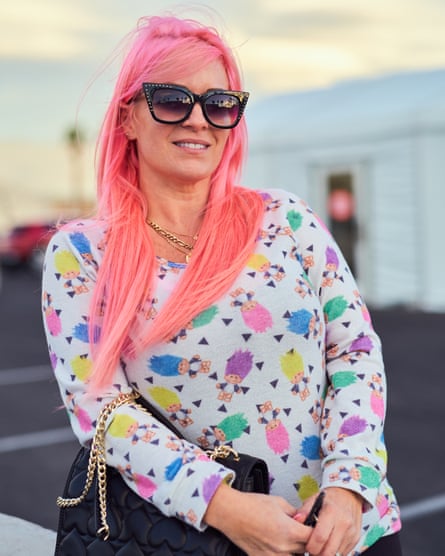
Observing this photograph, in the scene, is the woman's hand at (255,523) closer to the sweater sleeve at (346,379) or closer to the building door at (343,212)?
the sweater sleeve at (346,379)

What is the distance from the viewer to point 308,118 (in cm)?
1500

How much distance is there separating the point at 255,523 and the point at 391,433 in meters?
4.92

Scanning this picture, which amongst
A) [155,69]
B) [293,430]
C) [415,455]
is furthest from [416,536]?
[155,69]

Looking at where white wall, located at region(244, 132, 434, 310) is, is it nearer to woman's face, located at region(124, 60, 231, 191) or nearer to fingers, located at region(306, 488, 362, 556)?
woman's face, located at region(124, 60, 231, 191)

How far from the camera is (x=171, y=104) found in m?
1.78

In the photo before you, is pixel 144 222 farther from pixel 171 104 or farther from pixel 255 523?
pixel 255 523

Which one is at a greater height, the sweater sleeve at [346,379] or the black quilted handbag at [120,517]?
the sweater sleeve at [346,379]

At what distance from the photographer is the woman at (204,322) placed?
167cm

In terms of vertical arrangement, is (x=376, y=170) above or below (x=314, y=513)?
below

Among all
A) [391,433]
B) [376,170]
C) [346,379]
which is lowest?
[391,433]

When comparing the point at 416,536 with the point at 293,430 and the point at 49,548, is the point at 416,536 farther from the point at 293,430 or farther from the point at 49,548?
the point at 293,430

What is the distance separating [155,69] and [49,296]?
19.7 inches

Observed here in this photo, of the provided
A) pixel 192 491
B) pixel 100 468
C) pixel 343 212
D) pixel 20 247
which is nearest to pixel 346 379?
pixel 192 491

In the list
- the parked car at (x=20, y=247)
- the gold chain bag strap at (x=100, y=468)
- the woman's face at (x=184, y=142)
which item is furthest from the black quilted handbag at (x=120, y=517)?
the parked car at (x=20, y=247)
